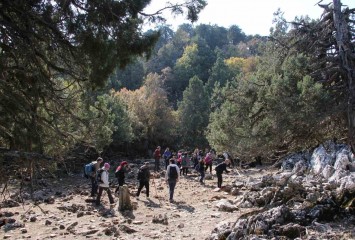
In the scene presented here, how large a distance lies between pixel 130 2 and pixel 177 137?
38.4m

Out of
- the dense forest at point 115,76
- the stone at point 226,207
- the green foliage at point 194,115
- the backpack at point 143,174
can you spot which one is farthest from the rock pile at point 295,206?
the green foliage at point 194,115

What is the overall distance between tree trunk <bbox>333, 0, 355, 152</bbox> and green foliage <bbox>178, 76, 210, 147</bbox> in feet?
108

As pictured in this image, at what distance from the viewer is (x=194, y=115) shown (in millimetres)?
43438

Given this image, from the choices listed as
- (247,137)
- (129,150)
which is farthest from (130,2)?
(129,150)

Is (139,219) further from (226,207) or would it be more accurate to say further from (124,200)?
(226,207)

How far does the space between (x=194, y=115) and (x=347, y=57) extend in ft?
110

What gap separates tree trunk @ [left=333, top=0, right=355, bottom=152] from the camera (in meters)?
9.33

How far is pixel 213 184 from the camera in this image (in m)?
18.6

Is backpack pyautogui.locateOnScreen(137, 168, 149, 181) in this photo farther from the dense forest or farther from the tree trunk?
the tree trunk

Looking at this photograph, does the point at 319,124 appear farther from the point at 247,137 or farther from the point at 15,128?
the point at 15,128

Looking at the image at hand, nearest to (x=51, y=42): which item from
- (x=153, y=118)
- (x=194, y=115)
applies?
(x=153, y=118)

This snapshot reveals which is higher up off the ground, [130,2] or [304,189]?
[130,2]

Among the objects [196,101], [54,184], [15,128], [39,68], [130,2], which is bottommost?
[54,184]

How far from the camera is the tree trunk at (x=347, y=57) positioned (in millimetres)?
9328
